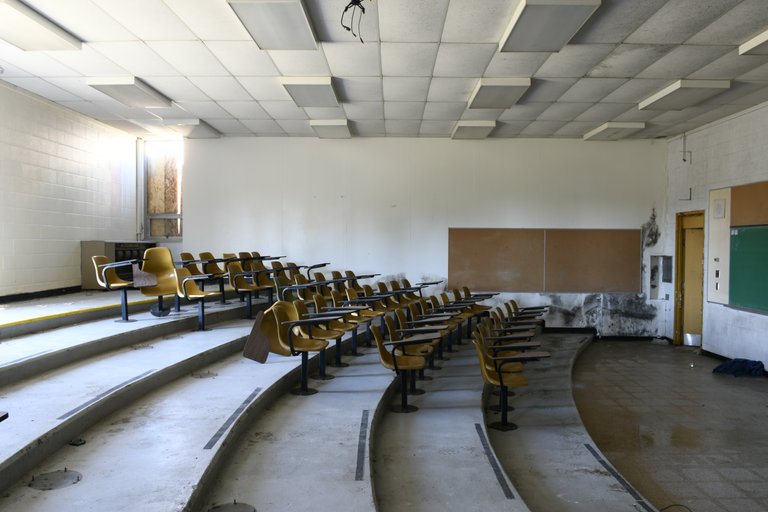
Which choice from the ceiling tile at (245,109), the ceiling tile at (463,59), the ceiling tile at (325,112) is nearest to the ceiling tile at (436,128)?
the ceiling tile at (325,112)

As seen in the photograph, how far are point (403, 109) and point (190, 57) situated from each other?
2.97 m

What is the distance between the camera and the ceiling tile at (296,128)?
26.3 ft

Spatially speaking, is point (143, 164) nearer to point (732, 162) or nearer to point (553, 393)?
point (553, 393)

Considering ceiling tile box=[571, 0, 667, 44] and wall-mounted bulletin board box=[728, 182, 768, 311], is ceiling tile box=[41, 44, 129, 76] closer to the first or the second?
ceiling tile box=[571, 0, 667, 44]

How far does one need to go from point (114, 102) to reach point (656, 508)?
296 inches

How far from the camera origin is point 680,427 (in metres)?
4.91

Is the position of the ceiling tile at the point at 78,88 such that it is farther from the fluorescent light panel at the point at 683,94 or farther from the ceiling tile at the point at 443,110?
the fluorescent light panel at the point at 683,94

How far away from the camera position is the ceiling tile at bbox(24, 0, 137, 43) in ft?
13.7

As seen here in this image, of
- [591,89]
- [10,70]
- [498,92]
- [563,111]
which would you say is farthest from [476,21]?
[10,70]

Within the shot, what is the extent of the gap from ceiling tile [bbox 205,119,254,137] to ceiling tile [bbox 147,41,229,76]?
7.16ft

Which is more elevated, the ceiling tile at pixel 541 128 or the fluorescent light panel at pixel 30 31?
the ceiling tile at pixel 541 128

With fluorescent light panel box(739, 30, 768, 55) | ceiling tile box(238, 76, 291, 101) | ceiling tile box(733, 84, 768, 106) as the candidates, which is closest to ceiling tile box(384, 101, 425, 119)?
ceiling tile box(238, 76, 291, 101)

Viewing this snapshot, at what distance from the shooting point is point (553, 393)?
5.75 meters

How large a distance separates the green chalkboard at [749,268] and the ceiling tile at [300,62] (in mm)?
5901
